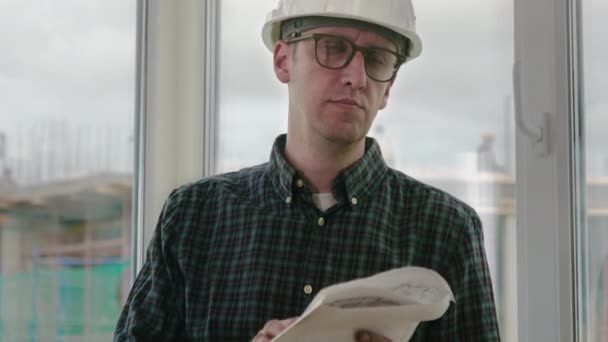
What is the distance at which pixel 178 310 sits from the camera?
1573 millimetres

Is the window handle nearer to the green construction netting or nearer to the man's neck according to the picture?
the man's neck

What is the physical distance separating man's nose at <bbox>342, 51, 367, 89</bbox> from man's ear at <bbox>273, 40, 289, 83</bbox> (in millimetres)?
161

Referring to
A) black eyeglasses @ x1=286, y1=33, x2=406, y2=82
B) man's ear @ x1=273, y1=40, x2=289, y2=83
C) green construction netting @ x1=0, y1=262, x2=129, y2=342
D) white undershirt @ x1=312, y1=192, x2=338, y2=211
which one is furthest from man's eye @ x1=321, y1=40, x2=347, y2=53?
green construction netting @ x1=0, y1=262, x2=129, y2=342

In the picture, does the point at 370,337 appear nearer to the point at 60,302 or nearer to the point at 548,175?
the point at 548,175

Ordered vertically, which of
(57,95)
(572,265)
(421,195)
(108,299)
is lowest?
(108,299)

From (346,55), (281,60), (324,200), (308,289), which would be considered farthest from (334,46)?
(308,289)

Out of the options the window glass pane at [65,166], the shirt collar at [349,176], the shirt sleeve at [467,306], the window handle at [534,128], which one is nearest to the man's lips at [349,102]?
the shirt collar at [349,176]

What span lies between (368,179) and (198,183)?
0.36m

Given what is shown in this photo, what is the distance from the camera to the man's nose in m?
1.48

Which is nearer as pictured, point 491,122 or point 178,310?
point 178,310

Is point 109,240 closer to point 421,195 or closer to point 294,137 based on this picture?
point 294,137

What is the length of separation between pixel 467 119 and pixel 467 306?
1.79 ft

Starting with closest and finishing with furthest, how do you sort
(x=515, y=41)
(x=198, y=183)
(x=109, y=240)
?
(x=198, y=183) < (x=515, y=41) < (x=109, y=240)

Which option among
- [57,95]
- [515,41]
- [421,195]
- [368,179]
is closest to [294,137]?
[368,179]
